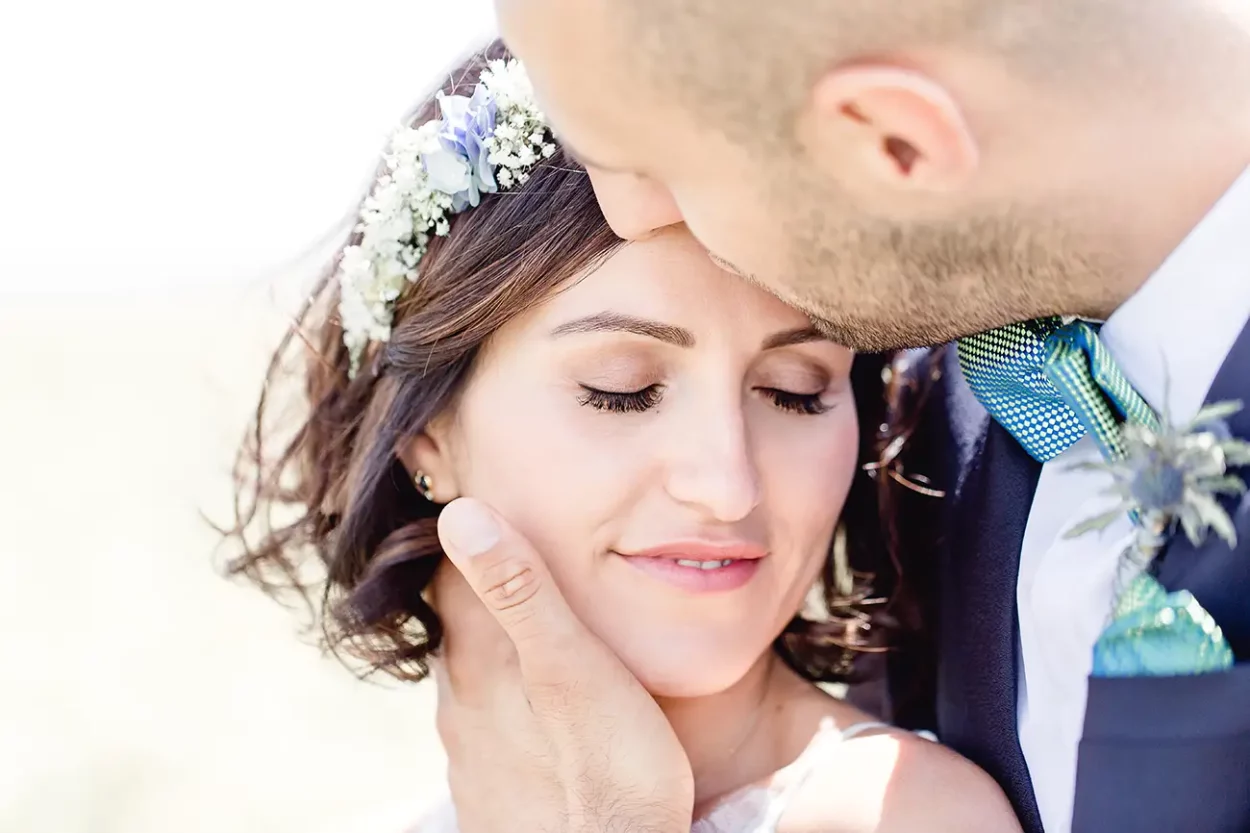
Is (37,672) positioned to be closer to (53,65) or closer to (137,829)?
(137,829)

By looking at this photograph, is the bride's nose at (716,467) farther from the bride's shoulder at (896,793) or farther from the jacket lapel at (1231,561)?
the jacket lapel at (1231,561)

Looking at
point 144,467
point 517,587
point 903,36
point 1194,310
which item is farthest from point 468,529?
point 144,467

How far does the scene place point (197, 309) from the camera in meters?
13.3

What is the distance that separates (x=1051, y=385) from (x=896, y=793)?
0.83 m

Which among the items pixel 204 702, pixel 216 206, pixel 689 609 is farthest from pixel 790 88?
pixel 216 206

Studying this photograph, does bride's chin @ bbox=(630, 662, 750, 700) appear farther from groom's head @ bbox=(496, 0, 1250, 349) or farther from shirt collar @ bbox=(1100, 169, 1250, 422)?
shirt collar @ bbox=(1100, 169, 1250, 422)

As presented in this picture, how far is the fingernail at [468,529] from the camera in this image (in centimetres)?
249

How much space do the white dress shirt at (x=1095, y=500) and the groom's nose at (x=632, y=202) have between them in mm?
776

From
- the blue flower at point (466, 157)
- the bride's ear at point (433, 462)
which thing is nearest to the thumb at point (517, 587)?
the bride's ear at point (433, 462)

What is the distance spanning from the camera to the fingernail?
249 cm

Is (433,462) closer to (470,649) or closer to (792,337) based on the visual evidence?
(470,649)

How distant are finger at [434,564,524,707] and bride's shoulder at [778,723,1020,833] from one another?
66 centimetres

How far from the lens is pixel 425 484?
3.02 metres

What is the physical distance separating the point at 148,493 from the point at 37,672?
2192mm
